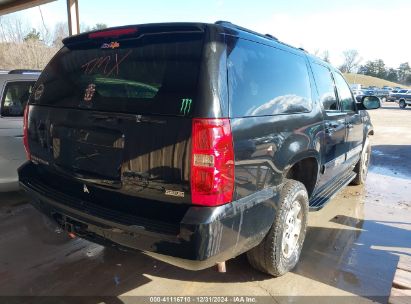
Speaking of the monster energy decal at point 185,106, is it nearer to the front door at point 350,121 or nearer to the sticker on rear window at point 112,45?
the sticker on rear window at point 112,45

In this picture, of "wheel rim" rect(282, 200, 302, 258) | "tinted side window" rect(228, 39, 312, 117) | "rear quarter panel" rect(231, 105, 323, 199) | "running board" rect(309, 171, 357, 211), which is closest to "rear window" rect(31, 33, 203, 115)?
"tinted side window" rect(228, 39, 312, 117)

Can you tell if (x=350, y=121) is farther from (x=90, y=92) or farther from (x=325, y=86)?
(x=90, y=92)

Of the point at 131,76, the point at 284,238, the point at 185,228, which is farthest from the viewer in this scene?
the point at 284,238

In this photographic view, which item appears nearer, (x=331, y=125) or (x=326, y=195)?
(x=331, y=125)

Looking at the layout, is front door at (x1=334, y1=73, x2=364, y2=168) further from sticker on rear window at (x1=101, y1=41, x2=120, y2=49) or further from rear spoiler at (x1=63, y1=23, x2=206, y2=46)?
sticker on rear window at (x1=101, y1=41, x2=120, y2=49)

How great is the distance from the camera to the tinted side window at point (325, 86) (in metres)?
4.02

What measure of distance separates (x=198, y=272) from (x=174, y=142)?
1.59m

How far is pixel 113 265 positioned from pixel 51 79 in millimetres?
1709

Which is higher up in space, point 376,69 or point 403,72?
point 376,69

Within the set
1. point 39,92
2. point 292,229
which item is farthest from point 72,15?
point 292,229

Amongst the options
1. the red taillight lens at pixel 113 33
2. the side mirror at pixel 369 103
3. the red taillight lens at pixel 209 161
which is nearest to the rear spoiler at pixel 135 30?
the red taillight lens at pixel 113 33

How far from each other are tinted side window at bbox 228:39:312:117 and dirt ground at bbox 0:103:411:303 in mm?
1465

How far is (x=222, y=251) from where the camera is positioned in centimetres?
242

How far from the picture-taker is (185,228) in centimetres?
227
